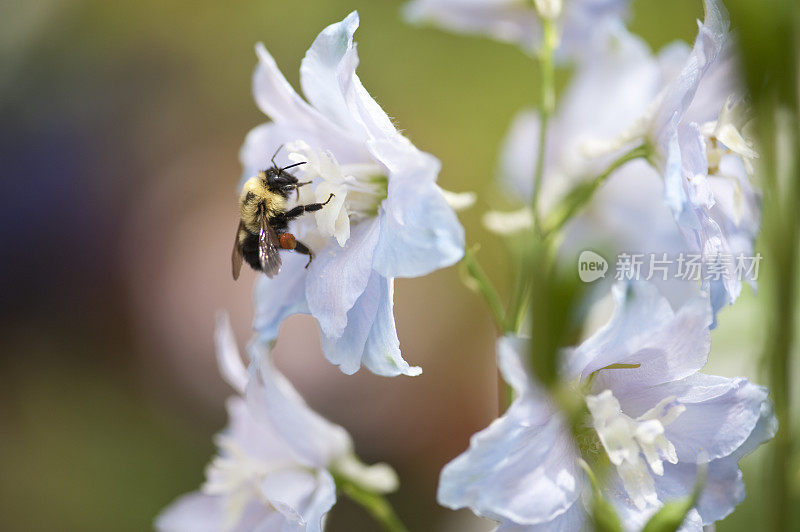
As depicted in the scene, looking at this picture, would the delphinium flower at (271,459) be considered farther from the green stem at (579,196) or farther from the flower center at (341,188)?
the green stem at (579,196)

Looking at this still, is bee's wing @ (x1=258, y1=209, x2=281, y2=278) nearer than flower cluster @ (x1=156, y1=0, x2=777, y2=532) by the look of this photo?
No

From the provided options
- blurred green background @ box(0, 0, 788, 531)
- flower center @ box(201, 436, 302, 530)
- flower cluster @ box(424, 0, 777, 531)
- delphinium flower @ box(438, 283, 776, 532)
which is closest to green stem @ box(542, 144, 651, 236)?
flower cluster @ box(424, 0, 777, 531)

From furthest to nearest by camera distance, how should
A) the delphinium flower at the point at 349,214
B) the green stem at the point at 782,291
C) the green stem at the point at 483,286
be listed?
the green stem at the point at 483,286 → the delphinium flower at the point at 349,214 → the green stem at the point at 782,291

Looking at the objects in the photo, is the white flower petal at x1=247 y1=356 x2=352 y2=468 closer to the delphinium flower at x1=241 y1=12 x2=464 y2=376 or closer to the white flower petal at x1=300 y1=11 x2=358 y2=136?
the delphinium flower at x1=241 y1=12 x2=464 y2=376

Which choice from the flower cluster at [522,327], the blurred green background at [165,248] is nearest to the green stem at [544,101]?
the flower cluster at [522,327]

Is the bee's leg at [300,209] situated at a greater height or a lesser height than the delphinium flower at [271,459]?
greater

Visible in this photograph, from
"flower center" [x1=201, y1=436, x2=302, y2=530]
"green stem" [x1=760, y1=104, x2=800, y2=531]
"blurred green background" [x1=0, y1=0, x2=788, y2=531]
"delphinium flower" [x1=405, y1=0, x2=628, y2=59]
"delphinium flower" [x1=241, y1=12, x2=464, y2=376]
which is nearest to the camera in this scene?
"green stem" [x1=760, y1=104, x2=800, y2=531]

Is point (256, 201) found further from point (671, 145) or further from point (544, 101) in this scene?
point (671, 145)
